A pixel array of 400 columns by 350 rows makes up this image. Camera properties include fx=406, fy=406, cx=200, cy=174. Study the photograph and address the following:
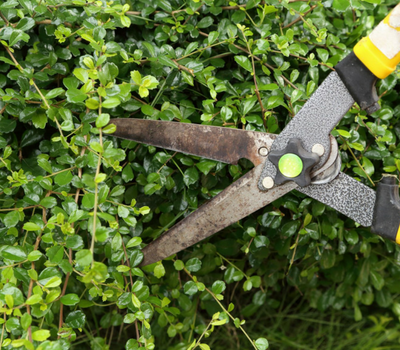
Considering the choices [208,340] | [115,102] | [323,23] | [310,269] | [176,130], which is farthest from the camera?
[208,340]

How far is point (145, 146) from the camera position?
94 centimetres

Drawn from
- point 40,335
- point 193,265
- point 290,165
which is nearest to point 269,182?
point 290,165

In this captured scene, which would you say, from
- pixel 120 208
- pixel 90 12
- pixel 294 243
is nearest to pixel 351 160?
pixel 294 243

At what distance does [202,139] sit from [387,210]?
390 mm

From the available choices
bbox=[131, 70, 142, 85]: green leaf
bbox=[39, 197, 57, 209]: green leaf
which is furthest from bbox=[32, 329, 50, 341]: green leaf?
bbox=[131, 70, 142, 85]: green leaf

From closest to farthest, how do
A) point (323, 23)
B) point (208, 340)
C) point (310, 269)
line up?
point (323, 23)
point (310, 269)
point (208, 340)

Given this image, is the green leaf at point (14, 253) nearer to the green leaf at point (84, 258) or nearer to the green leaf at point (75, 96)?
the green leaf at point (84, 258)

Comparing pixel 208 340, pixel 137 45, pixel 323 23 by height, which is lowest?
pixel 208 340

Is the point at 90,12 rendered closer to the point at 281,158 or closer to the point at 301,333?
the point at 281,158

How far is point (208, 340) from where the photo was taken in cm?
135

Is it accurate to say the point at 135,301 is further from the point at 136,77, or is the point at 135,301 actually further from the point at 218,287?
the point at 136,77

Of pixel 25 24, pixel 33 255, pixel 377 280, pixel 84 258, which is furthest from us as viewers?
pixel 377 280

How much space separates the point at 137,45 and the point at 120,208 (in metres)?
0.39

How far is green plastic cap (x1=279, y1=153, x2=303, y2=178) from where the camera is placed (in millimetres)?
770
